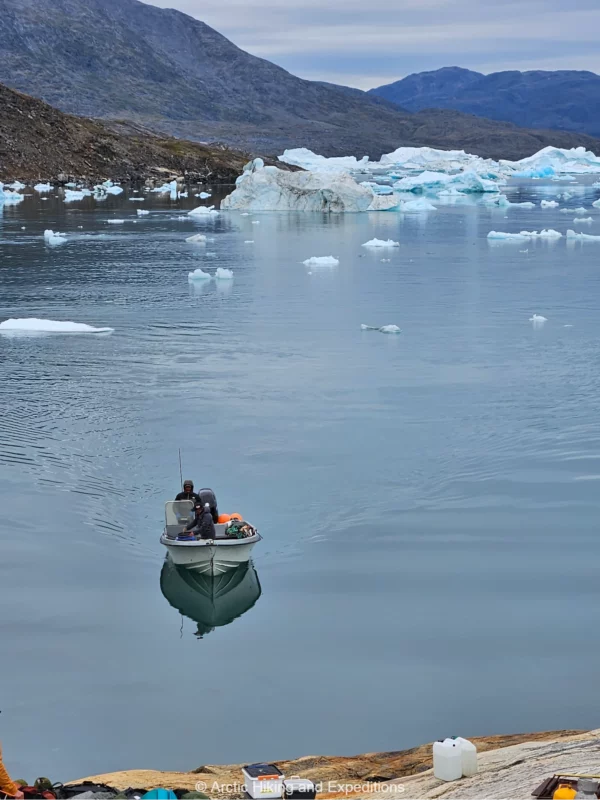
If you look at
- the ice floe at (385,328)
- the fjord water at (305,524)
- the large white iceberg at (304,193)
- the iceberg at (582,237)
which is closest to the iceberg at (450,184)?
the large white iceberg at (304,193)

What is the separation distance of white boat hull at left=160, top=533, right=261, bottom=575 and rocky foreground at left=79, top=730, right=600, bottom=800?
390 cm

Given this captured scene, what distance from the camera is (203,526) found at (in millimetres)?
12539

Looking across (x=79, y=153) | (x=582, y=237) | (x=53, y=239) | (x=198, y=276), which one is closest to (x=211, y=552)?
(x=198, y=276)

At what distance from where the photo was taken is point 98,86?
192 m

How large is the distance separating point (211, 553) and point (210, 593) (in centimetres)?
45

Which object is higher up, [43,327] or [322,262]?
[322,262]

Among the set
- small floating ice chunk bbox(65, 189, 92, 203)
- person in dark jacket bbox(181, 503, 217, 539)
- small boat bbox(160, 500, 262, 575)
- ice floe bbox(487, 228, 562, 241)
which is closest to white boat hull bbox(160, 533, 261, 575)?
small boat bbox(160, 500, 262, 575)

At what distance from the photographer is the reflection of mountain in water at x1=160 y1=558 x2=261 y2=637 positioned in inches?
467

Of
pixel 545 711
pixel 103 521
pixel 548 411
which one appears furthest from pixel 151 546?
pixel 548 411

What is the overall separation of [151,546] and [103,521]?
101cm

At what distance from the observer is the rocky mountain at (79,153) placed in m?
94.6

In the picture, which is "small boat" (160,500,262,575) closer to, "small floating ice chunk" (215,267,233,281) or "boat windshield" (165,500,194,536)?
"boat windshield" (165,500,194,536)

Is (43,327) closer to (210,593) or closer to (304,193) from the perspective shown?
(210,593)

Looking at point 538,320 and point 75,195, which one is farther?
point 75,195
